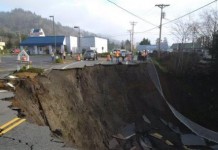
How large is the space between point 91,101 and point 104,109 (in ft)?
3.53

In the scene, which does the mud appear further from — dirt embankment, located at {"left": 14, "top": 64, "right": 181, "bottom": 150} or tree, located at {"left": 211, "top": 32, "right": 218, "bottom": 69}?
tree, located at {"left": 211, "top": 32, "right": 218, "bottom": 69}

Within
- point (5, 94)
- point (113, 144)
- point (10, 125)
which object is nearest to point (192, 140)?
point (113, 144)

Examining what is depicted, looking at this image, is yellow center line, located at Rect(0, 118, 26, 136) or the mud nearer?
Answer: yellow center line, located at Rect(0, 118, 26, 136)

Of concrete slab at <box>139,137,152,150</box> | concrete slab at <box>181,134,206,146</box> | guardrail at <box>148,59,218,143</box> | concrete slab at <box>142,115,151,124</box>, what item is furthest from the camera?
concrete slab at <box>142,115,151,124</box>

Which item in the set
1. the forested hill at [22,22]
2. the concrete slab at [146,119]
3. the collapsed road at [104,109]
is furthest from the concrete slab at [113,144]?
the forested hill at [22,22]

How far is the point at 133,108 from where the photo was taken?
24359 mm

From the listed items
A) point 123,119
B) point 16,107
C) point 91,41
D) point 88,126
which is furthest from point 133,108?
point 91,41

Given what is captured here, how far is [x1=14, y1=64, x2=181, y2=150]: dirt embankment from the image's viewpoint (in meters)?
13.1

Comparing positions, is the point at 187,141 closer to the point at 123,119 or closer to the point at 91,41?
the point at 123,119

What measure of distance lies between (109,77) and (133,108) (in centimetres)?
364

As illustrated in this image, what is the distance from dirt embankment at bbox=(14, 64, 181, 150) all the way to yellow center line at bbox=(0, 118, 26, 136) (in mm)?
444

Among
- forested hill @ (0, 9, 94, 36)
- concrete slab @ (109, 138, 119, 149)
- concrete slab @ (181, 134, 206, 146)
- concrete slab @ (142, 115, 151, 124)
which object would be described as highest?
forested hill @ (0, 9, 94, 36)

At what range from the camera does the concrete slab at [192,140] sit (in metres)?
19.7

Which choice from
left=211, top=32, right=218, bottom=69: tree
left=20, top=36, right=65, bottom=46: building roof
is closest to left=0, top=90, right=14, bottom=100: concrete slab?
left=211, top=32, right=218, bottom=69: tree
